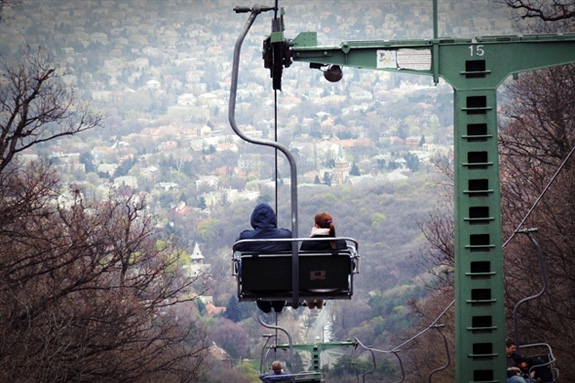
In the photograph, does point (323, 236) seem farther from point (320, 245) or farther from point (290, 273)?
point (290, 273)

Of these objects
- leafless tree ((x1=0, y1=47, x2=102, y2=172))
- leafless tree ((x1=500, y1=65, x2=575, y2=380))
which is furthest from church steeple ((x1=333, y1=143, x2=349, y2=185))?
leafless tree ((x1=0, y1=47, x2=102, y2=172))

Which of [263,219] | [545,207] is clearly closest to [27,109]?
[545,207]

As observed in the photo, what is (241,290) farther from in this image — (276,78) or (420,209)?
(420,209)

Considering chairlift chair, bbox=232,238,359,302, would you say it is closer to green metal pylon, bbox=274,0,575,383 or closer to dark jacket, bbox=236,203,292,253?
dark jacket, bbox=236,203,292,253

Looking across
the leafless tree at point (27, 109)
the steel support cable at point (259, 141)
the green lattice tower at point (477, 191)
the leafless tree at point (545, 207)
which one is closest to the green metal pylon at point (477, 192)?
the green lattice tower at point (477, 191)

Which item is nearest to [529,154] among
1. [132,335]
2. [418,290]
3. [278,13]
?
[132,335]

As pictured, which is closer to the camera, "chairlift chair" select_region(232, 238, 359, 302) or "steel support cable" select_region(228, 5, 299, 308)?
"steel support cable" select_region(228, 5, 299, 308)

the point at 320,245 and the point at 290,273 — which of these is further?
the point at 320,245

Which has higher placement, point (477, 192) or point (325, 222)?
point (477, 192)

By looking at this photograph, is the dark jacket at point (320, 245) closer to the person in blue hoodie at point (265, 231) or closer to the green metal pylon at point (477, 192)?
the person in blue hoodie at point (265, 231)
